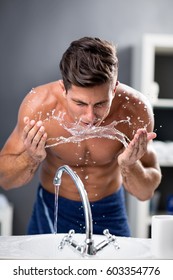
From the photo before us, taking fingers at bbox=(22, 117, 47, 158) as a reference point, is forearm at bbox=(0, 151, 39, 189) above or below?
below

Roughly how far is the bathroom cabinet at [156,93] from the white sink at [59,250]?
0.30 metres

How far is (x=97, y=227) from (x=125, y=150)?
0.21 metres

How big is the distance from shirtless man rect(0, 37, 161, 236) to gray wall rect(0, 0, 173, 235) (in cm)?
4

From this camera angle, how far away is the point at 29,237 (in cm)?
111

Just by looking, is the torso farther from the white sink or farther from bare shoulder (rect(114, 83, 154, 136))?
the white sink

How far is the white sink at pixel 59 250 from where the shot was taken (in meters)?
1.06

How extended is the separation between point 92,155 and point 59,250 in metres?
0.25

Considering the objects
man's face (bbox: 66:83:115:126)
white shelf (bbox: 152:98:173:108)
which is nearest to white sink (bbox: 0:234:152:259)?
man's face (bbox: 66:83:115:126)

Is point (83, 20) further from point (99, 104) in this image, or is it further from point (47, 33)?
point (99, 104)

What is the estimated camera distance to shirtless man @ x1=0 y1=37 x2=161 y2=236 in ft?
3.57

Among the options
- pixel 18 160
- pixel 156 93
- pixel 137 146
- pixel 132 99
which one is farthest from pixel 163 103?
pixel 18 160

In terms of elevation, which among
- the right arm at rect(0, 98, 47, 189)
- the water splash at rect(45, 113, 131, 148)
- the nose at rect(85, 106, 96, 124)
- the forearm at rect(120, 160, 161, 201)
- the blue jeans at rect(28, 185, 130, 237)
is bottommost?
the blue jeans at rect(28, 185, 130, 237)

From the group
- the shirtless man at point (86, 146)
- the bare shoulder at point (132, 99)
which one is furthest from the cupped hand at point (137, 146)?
the bare shoulder at point (132, 99)
